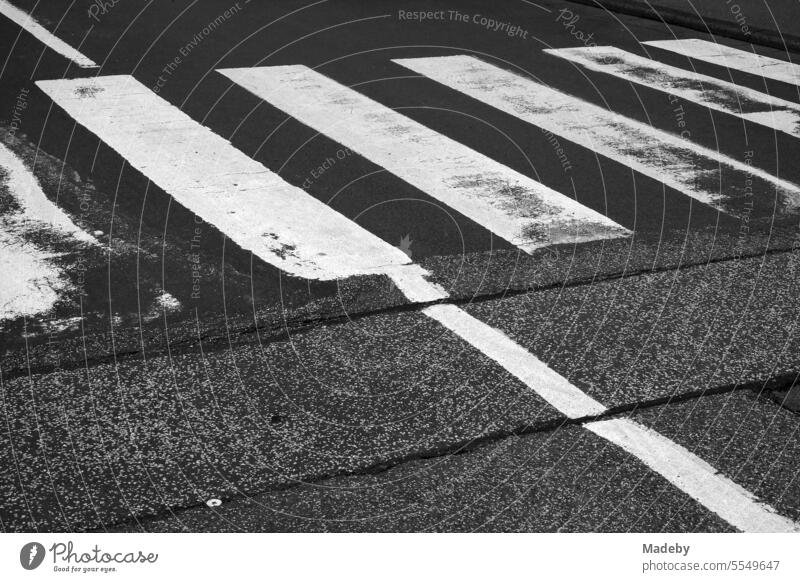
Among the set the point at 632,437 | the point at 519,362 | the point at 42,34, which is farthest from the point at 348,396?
the point at 42,34

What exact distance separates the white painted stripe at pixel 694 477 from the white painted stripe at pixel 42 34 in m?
5.67

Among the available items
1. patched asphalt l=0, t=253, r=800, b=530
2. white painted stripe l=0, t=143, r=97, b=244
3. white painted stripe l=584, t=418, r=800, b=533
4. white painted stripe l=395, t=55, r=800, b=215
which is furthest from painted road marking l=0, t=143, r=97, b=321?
white painted stripe l=395, t=55, r=800, b=215

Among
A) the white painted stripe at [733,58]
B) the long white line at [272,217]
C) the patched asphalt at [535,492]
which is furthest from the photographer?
the white painted stripe at [733,58]

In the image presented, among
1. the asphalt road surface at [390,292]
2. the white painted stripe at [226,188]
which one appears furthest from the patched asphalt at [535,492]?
the white painted stripe at [226,188]

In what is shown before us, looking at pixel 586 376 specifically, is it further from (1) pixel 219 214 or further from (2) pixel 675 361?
(1) pixel 219 214

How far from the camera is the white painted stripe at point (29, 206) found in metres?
5.40

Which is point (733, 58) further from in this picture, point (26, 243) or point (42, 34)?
point (26, 243)

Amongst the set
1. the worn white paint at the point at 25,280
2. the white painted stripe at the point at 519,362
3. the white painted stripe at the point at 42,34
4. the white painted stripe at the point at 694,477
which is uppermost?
the white painted stripe at the point at 42,34

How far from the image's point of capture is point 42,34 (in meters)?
9.00

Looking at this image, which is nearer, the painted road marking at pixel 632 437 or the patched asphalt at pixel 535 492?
the patched asphalt at pixel 535 492

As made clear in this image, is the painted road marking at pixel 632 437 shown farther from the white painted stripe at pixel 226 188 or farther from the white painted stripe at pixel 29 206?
the white painted stripe at pixel 29 206

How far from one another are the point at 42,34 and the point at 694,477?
7220 millimetres
